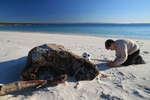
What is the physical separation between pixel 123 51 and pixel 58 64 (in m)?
1.91

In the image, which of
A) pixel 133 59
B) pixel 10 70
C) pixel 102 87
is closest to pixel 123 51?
pixel 133 59

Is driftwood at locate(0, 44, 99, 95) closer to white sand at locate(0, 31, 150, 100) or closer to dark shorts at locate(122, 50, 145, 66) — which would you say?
white sand at locate(0, 31, 150, 100)

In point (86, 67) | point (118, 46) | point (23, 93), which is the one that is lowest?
point (23, 93)

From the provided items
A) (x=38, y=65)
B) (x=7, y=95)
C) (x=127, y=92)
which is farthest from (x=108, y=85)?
(x=7, y=95)

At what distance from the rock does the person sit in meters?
0.99

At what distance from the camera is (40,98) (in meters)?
2.33

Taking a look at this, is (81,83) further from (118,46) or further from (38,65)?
(118,46)

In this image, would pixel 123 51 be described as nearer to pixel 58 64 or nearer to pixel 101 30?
pixel 58 64

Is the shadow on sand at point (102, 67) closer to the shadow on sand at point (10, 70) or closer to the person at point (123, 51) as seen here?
the person at point (123, 51)

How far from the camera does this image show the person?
3.78 m

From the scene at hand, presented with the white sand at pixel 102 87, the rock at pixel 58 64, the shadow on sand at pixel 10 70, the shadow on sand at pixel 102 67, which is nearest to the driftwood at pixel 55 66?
the rock at pixel 58 64

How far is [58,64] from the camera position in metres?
3.26

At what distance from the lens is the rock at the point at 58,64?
10.2ft

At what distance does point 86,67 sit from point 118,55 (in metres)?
1.23
